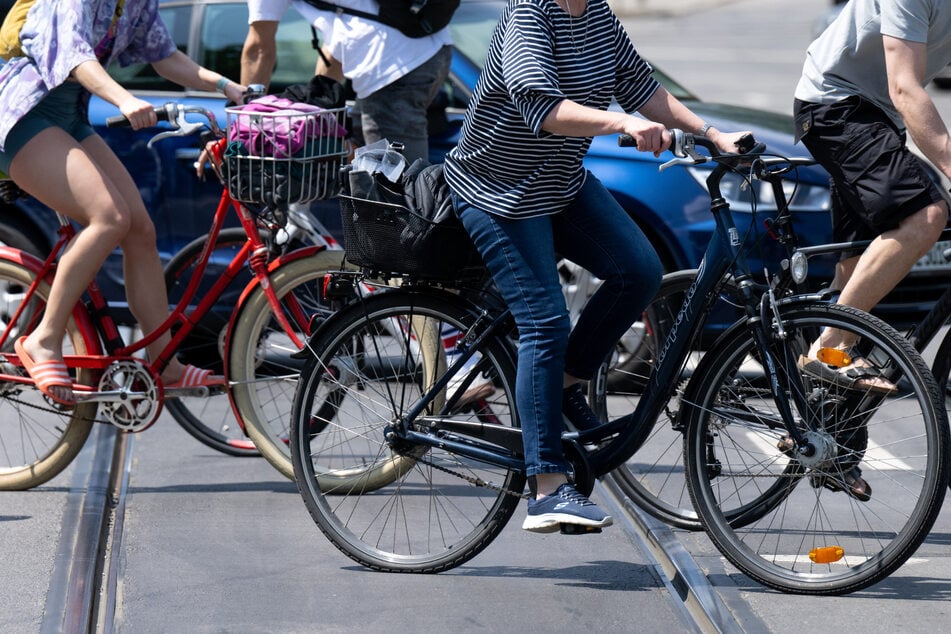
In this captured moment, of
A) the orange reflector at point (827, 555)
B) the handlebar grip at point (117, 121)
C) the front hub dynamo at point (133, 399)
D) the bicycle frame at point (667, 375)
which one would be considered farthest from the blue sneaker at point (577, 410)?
the handlebar grip at point (117, 121)

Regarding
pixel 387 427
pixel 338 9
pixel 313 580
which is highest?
pixel 338 9

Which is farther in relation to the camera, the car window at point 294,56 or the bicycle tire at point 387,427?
the car window at point 294,56

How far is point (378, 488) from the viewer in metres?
4.71

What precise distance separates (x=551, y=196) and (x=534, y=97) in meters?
0.37

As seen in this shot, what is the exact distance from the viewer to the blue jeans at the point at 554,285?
13.0 feet

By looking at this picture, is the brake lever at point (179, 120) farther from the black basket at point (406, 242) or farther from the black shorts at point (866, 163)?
the black shorts at point (866, 163)

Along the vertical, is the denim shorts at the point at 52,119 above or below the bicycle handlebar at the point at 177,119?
below

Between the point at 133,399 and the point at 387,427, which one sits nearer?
the point at 387,427

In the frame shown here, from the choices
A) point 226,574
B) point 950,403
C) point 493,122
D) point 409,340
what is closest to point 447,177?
point 493,122

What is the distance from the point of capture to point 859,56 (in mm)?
4344

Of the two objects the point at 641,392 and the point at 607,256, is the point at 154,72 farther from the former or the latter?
the point at 607,256

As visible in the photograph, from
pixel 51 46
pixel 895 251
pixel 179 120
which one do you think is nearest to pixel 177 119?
pixel 179 120

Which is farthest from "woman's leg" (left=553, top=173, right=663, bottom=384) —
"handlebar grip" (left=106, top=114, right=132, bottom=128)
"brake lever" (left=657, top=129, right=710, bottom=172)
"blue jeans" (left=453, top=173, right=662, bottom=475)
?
"handlebar grip" (left=106, top=114, right=132, bottom=128)

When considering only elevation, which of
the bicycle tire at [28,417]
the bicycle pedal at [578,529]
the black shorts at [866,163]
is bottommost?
the bicycle tire at [28,417]
